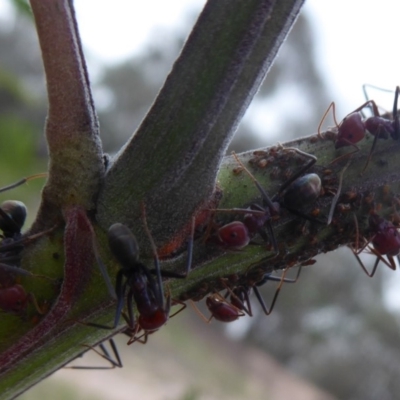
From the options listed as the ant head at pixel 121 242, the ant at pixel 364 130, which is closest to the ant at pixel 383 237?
the ant at pixel 364 130

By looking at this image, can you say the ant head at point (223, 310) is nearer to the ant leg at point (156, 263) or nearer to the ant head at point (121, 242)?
the ant leg at point (156, 263)

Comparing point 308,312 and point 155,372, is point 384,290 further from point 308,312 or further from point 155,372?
point 155,372

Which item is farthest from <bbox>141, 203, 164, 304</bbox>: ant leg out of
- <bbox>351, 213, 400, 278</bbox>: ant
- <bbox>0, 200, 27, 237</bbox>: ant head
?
<bbox>351, 213, 400, 278</bbox>: ant

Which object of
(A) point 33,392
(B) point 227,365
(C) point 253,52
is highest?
(C) point 253,52

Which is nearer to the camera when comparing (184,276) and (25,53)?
(184,276)

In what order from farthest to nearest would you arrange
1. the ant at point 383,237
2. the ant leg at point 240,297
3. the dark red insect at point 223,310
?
the dark red insect at point 223,310, the ant leg at point 240,297, the ant at point 383,237

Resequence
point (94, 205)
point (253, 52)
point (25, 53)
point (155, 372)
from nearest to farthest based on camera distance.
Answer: point (253, 52) < point (94, 205) < point (155, 372) < point (25, 53)

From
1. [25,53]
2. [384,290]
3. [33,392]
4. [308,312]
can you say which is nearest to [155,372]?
[33,392]

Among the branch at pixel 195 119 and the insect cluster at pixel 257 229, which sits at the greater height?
the branch at pixel 195 119
